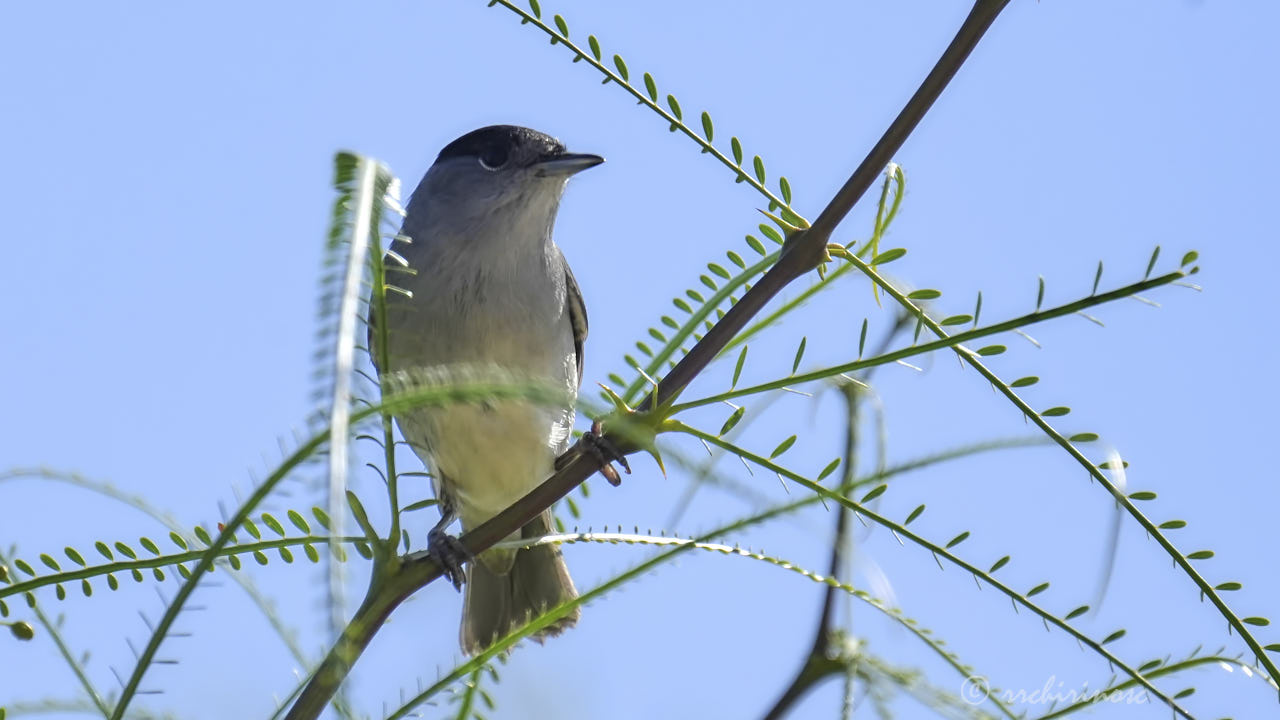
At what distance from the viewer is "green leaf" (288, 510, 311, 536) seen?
229cm

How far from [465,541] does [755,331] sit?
2.31ft

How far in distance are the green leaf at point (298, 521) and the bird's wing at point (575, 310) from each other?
4.08 metres

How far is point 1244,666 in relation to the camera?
6.51 feet

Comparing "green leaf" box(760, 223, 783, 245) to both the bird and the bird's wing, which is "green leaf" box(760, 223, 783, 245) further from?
the bird's wing

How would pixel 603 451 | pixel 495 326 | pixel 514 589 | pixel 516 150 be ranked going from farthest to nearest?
1. pixel 514 589
2. pixel 516 150
3. pixel 495 326
4. pixel 603 451

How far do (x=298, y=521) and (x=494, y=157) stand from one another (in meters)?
4.22

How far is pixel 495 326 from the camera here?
5.65m

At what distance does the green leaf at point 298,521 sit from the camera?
2291 millimetres

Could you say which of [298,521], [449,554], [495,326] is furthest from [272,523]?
[495,326]

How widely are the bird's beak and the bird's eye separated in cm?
25

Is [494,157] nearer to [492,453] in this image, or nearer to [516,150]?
[516,150]

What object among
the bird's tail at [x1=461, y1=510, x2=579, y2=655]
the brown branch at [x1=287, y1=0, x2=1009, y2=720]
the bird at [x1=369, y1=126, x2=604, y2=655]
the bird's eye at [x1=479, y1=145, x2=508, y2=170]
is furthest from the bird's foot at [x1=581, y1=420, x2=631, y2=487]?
the bird's eye at [x1=479, y1=145, x2=508, y2=170]

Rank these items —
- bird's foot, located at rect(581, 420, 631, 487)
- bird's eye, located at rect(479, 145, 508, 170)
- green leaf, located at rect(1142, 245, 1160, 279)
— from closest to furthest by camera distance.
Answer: green leaf, located at rect(1142, 245, 1160, 279) < bird's foot, located at rect(581, 420, 631, 487) < bird's eye, located at rect(479, 145, 508, 170)

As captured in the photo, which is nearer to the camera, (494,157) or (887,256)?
(887,256)
